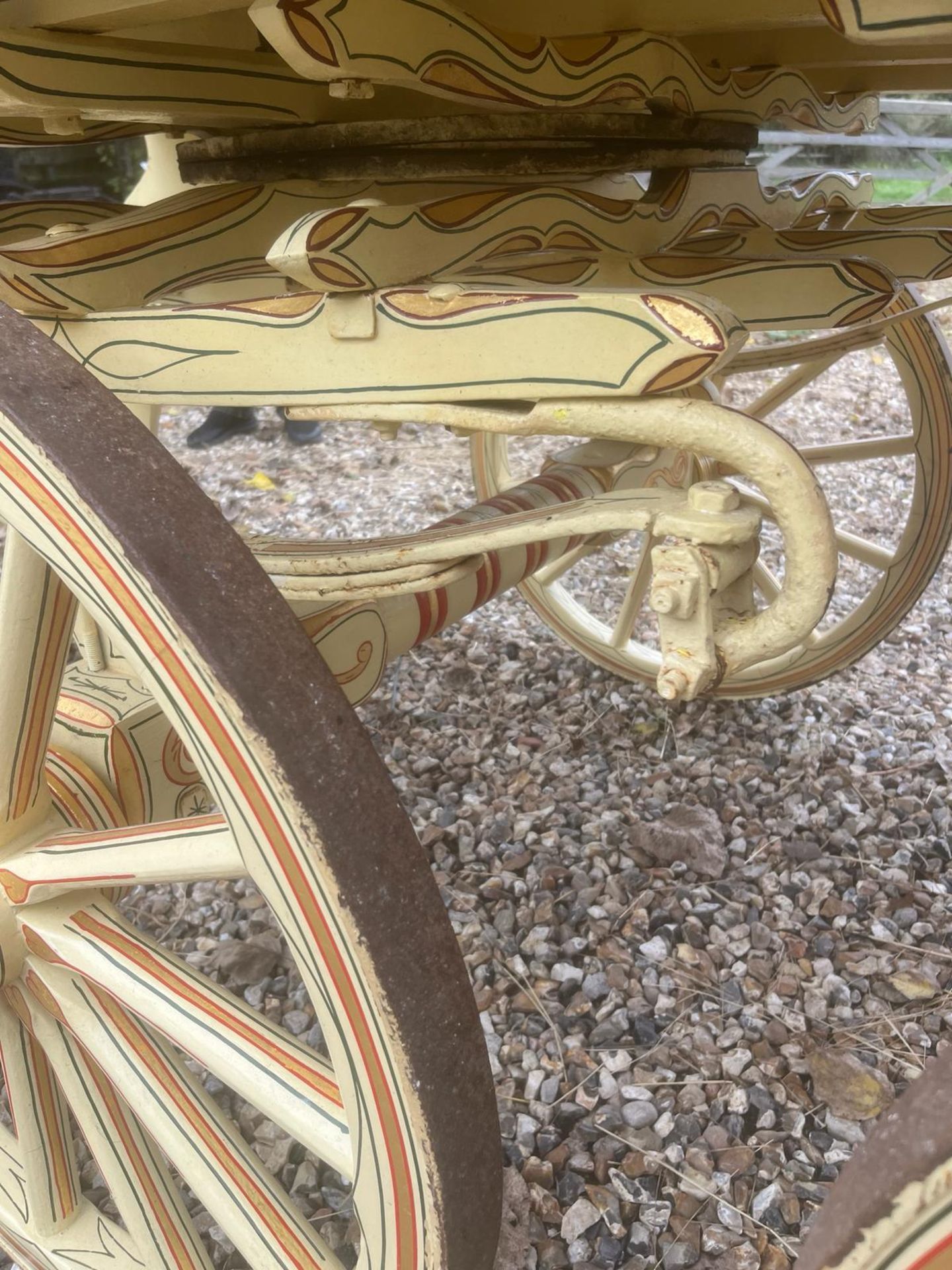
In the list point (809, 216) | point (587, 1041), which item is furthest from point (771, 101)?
point (587, 1041)

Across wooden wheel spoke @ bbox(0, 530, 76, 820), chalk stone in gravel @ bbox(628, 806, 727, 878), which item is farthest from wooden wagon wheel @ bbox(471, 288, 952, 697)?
wooden wheel spoke @ bbox(0, 530, 76, 820)

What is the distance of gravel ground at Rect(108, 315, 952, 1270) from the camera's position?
3.27 feet

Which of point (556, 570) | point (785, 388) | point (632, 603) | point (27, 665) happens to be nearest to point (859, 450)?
point (785, 388)

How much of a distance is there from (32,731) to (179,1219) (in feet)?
1.30

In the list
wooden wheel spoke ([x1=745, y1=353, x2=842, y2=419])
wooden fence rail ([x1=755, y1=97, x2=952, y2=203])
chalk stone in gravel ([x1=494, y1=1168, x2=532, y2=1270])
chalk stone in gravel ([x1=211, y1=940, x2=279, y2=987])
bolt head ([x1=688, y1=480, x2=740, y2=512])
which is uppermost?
wooden fence rail ([x1=755, y1=97, x2=952, y2=203])

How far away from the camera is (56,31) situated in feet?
2.57

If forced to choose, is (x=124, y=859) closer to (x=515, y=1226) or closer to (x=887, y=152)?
(x=515, y=1226)

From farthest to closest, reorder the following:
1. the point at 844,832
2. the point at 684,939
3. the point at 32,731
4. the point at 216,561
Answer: the point at 844,832
the point at 684,939
the point at 32,731
the point at 216,561

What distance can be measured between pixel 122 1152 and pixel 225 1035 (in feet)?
0.80

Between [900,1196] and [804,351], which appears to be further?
[804,351]

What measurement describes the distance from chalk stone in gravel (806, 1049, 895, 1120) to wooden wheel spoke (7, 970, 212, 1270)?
0.63 meters

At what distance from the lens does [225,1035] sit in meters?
0.64

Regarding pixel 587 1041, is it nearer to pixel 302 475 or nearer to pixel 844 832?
pixel 844 832

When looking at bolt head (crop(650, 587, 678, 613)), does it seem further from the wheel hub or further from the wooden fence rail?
the wooden fence rail
